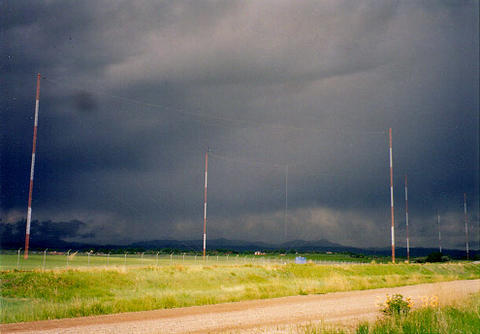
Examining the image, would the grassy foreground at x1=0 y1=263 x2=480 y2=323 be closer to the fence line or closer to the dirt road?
the dirt road

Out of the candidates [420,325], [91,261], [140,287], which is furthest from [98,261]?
[420,325]

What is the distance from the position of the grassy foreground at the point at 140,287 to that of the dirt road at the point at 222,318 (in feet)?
6.33

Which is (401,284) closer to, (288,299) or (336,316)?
(288,299)

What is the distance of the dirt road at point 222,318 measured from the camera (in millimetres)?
18031

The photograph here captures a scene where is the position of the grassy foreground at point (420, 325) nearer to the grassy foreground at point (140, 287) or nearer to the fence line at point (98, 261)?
the grassy foreground at point (140, 287)

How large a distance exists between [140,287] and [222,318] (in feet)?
52.2

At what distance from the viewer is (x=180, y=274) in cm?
4094

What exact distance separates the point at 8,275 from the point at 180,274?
13289 mm

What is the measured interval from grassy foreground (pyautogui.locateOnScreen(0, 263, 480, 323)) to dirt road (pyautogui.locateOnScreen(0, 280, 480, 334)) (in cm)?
193

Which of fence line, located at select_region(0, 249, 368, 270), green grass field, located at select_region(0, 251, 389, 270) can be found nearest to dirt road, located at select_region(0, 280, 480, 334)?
fence line, located at select_region(0, 249, 368, 270)

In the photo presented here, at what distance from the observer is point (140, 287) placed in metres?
35.3

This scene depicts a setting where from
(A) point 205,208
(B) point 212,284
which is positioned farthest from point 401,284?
(A) point 205,208

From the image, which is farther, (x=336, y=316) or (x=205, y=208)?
(x=205, y=208)

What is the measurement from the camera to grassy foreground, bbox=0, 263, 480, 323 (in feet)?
79.2
